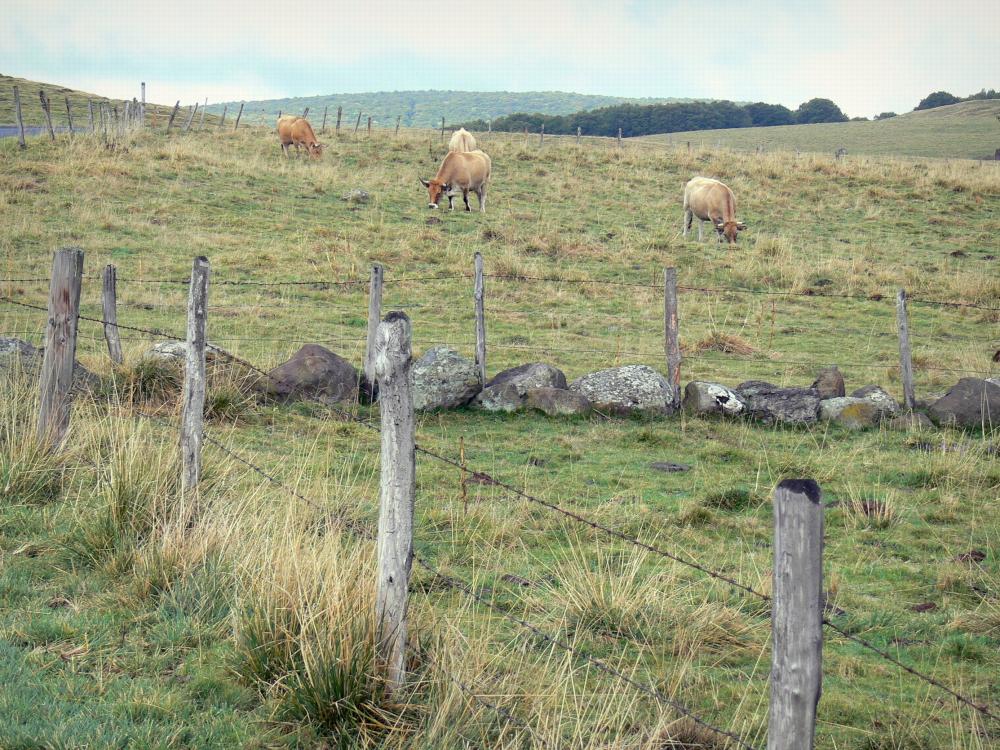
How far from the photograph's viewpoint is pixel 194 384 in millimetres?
5797

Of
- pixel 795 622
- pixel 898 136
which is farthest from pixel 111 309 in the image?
pixel 898 136

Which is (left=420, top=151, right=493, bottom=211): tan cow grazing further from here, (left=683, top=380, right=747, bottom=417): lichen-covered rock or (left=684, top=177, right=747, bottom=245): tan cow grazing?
(left=683, top=380, right=747, bottom=417): lichen-covered rock

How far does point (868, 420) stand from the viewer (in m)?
10.4

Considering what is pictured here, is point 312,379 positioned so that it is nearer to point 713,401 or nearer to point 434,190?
point 713,401

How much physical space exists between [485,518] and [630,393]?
4.02 m

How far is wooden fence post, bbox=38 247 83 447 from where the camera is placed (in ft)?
22.1

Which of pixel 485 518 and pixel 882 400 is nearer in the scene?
pixel 485 518

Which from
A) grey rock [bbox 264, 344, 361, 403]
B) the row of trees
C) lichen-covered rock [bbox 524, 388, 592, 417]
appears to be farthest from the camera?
the row of trees

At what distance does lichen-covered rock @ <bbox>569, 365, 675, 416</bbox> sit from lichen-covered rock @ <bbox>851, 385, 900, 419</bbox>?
2.17m

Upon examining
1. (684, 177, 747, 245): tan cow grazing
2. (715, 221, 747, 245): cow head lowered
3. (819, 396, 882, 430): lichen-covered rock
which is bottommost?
(819, 396, 882, 430): lichen-covered rock

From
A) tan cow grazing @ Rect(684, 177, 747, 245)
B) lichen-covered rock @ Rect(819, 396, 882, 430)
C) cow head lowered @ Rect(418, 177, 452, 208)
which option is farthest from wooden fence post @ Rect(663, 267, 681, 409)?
cow head lowered @ Rect(418, 177, 452, 208)

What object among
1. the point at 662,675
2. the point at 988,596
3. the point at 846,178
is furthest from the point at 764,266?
the point at 662,675

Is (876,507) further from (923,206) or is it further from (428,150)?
(428,150)

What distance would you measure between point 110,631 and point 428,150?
2960 cm
